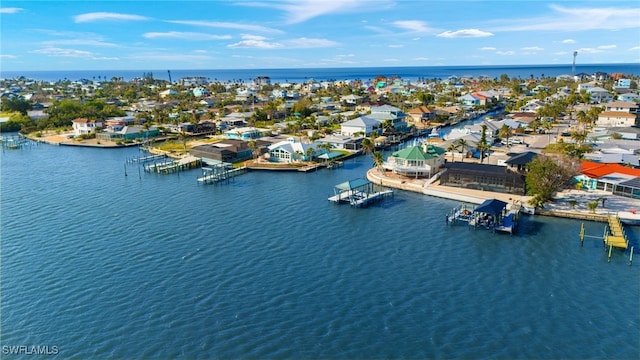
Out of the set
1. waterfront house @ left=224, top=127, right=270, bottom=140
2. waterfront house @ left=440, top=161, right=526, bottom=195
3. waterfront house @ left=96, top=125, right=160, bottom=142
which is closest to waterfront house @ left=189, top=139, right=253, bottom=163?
waterfront house @ left=224, top=127, right=270, bottom=140

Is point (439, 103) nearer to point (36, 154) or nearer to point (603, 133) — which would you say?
point (603, 133)

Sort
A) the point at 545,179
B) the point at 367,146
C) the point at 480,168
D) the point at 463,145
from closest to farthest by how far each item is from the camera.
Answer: the point at 545,179 → the point at 480,168 → the point at 463,145 → the point at 367,146

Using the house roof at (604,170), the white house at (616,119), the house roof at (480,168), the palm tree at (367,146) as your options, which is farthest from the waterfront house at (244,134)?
the white house at (616,119)

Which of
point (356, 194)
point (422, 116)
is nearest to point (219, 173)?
point (356, 194)

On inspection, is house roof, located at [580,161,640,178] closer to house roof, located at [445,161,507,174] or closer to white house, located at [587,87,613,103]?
house roof, located at [445,161,507,174]

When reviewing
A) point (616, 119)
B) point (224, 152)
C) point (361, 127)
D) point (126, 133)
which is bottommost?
point (224, 152)

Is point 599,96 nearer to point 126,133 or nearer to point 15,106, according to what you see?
point 126,133

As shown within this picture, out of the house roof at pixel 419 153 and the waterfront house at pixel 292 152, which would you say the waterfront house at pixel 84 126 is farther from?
A: the house roof at pixel 419 153
